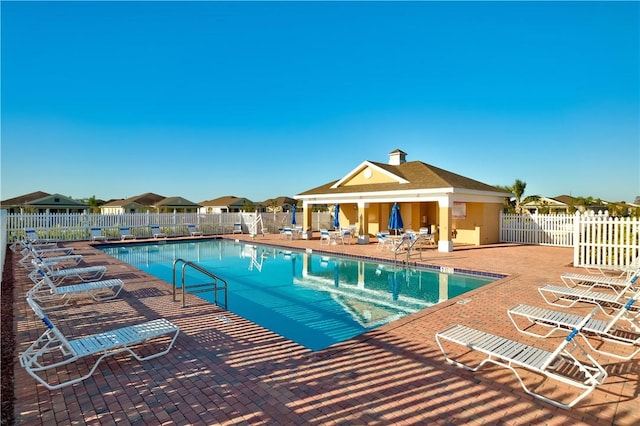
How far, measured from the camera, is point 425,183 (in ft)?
59.7

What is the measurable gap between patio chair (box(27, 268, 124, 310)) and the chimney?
21.6 m

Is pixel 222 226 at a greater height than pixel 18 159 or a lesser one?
lesser

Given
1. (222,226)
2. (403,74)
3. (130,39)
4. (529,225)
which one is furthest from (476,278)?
(222,226)

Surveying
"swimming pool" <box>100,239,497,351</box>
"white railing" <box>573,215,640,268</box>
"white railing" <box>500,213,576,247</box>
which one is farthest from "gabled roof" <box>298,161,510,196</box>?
"white railing" <box>573,215,640,268</box>

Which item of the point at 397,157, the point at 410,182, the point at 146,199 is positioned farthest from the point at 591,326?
the point at 146,199

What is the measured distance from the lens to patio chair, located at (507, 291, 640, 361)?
4699 millimetres

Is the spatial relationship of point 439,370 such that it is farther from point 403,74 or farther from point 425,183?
point 403,74

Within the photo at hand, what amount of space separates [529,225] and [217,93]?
23.3 metres

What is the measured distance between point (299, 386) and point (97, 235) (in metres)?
21.5

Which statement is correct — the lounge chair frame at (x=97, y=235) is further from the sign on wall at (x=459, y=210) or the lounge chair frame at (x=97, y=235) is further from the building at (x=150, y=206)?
the building at (x=150, y=206)

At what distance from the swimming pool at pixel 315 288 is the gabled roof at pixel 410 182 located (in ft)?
19.0

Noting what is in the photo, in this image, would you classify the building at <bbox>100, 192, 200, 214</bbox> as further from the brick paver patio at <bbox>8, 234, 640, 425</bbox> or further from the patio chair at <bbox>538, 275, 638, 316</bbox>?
the patio chair at <bbox>538, 275, 638, 316</bbox>

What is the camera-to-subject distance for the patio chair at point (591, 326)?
4699 millimetres

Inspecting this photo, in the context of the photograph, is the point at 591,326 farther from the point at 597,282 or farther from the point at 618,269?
the point at 618,269
